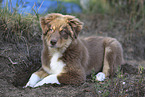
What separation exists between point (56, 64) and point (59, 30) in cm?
74

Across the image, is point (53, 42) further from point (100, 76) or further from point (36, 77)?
point (100, 76)

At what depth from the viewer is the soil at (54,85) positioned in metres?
3.67

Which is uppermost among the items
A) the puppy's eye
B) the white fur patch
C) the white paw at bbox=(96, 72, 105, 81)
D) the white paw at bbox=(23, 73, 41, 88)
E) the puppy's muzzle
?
the puppy's eye

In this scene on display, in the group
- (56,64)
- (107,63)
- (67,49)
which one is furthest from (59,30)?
(107,63)

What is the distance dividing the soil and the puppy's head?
90 cm

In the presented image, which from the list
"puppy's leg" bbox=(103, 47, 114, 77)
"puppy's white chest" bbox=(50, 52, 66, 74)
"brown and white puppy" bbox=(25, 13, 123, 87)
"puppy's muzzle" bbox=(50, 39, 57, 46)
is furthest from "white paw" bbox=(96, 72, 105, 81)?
"puppy's muzzle" bbox=(50, 39, 57, 46)

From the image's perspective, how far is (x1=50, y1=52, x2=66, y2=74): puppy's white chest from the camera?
4.34m

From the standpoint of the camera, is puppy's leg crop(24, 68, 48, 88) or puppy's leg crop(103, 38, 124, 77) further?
puppy's leg crop(103, 38, 124, 77)

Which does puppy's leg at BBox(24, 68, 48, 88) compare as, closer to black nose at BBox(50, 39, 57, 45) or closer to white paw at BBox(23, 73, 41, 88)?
white paw at BBox(23, 73, 41, 88)

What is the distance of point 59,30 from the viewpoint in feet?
13.8

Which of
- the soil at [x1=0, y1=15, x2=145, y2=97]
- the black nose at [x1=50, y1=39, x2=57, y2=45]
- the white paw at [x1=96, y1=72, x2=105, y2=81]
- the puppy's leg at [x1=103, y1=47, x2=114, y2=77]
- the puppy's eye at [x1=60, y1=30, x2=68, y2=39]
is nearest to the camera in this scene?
the soil at [x1=0, y1=15, x2=145, y2=97]

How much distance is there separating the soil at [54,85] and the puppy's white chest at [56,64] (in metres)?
0.40

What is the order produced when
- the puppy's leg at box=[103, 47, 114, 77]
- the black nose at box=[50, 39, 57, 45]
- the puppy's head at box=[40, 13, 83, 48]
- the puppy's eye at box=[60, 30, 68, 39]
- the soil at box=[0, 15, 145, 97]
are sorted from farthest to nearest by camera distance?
1. the puppy's leg at box=[103, 47, 114, 77]
2. the puppy's eye at box=[60, 30, 68, 39]
3. the puppy's head at box=[40, 13, 83, 48]
4. the black nose at box=[50, 39, 57, 45]
5. the soil at box=[0, 15, 145, 97]

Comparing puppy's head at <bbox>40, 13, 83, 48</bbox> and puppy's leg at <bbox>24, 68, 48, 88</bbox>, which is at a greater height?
puppy's head at <bbox>40, 13, 83, 48</bbox>
